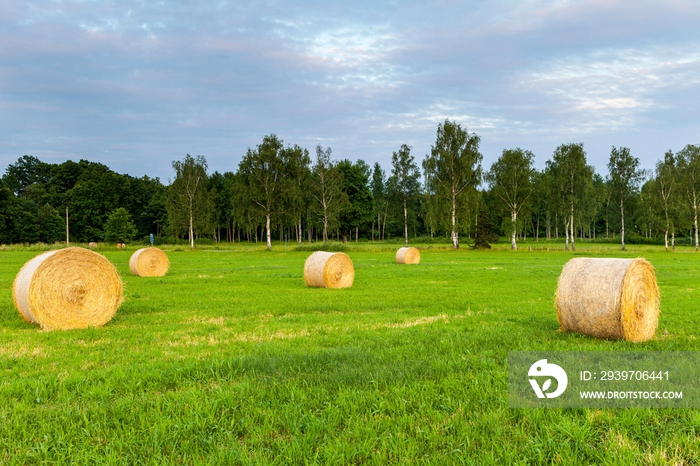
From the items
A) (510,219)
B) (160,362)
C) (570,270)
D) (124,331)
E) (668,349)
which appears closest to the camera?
(160,362)

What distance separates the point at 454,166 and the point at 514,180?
8.60 m

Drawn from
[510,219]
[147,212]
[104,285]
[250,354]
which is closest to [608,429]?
[250,354]

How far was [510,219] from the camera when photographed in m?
64.4

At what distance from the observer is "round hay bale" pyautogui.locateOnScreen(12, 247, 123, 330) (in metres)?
11.4

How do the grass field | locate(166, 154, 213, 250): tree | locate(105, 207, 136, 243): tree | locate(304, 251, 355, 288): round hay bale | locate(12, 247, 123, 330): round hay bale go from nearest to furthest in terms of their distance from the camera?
the grass field → locate(12, 247, 123, 330): round hay bale → locate(304, 251, 355, 288): round hay bale → locate(166, 154, 213, 250): tree → locate(105, 207, 136, 243): tree

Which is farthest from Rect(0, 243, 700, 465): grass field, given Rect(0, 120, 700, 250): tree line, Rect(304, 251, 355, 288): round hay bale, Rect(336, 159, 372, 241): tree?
Rect(336, 159, 372, 241): tree

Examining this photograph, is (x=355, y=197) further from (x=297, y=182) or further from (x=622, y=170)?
(x=622, y=170)

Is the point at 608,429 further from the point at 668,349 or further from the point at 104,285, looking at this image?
the point at 104,285

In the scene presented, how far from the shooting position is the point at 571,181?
6450 centimetres

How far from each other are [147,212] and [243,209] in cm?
5883

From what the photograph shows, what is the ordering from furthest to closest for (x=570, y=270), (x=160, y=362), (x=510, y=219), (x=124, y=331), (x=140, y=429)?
1. (x=510, y=219)
2. (x=124, y=331)
3. (x=570, y=270)
4. (x=160, y=362)
5. (x=140, y=429)

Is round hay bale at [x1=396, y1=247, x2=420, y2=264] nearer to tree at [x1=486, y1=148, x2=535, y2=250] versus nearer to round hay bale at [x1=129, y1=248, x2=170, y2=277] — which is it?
round hay bale at [x1=129, y1=248, x2=170, y2=277]

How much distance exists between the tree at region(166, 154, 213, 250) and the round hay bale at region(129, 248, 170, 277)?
41955mm

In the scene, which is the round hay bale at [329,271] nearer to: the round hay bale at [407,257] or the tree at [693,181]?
the round hay bale at [407,257]
